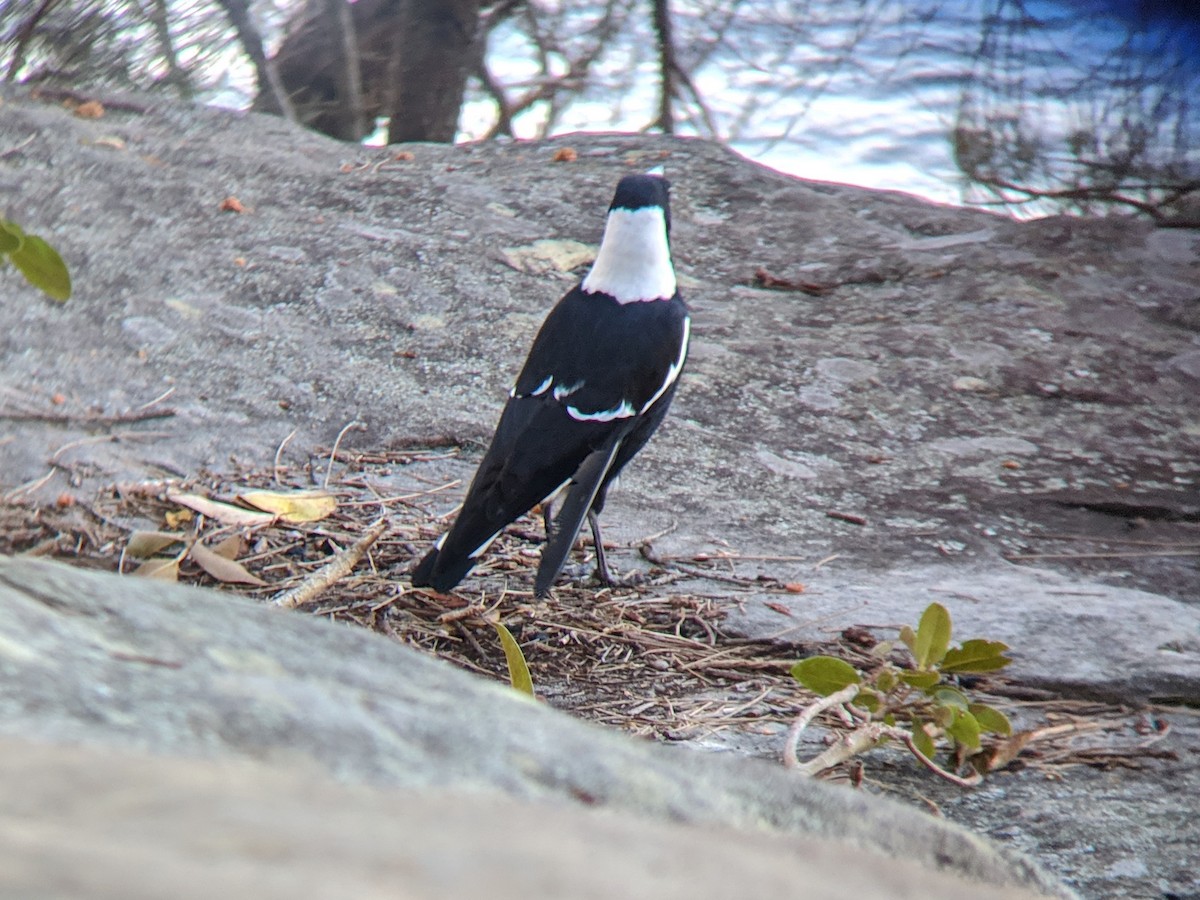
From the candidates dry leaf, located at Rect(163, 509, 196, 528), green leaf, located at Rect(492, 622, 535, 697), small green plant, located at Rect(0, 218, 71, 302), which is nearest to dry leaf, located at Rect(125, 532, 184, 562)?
dry leaf, located at Rect(163, 509, 196, 528)

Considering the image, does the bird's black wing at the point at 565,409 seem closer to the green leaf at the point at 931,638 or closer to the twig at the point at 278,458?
the twig at the point at 278,458

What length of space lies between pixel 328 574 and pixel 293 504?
14.9 inches

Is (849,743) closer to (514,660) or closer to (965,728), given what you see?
(965,728)

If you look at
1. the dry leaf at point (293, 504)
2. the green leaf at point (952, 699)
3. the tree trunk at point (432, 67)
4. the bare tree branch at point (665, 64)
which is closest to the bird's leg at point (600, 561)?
the dry leaf at point (293, 504)

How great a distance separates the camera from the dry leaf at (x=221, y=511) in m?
2.31

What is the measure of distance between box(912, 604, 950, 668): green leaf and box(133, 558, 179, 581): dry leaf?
1.26 metres

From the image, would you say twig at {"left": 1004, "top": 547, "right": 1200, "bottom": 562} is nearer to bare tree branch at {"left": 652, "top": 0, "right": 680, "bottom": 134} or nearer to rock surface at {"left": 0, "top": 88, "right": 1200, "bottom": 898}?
rock surface at {"left": 0, "top": 88, "right": 1200, "bottom": 898}

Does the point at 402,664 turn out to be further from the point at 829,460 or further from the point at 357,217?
the point at 357,217

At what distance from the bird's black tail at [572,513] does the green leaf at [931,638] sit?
0.72 meters

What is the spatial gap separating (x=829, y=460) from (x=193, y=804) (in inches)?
102

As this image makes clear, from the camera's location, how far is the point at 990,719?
159cm

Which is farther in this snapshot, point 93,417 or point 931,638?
point 93,417

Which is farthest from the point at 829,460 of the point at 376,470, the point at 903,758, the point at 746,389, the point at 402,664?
the point at 402,664

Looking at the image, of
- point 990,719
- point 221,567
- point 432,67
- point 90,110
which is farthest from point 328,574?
point 432,67
